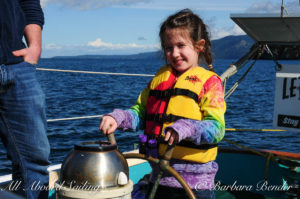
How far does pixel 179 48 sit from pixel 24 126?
31.5 inches

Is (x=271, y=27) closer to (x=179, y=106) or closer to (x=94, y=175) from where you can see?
(x=179, y=106)

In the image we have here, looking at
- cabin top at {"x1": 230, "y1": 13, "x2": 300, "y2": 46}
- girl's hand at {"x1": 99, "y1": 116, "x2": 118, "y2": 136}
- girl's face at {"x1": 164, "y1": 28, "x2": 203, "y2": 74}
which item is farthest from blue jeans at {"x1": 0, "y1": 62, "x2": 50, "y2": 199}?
cabin top at {"x1": 230, "y1": 13, "x2": 300, "y2": 46}

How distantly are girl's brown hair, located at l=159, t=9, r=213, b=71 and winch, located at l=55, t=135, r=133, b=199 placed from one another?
0.79 metres

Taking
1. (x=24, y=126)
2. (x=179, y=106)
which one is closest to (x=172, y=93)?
(x=179, y=106)

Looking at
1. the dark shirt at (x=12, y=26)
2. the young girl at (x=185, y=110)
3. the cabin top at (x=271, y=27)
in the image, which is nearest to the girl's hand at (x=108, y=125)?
the young girl at (x=185, y=110)

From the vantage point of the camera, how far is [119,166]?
1503 mm

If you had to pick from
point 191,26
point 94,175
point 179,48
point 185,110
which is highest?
point 191,26

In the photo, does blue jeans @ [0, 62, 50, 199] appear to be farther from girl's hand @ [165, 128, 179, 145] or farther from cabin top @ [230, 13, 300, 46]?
cabin top @ [230, 13, 300, 46]

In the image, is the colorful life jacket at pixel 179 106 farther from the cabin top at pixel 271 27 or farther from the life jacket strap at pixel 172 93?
the cabin top at pixel 271 27

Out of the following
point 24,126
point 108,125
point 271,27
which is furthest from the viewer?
point 271,27

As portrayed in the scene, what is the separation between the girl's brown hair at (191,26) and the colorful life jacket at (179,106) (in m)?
0.15

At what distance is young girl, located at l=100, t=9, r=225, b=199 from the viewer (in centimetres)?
189

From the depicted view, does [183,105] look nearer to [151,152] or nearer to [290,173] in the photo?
[151,152]

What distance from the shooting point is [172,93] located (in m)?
2.02
